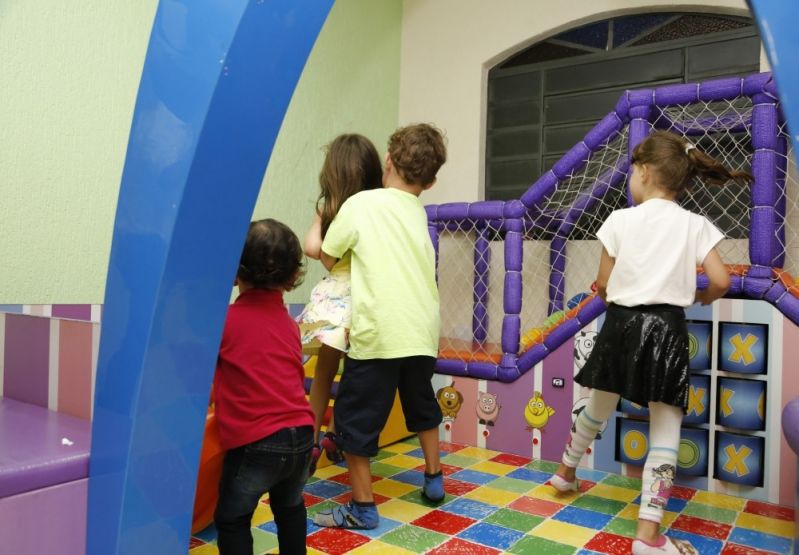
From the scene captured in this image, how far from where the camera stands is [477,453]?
2236 mm

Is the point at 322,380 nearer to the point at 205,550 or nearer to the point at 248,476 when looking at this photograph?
the point at 205,550

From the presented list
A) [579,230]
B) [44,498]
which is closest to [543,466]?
[579,230]

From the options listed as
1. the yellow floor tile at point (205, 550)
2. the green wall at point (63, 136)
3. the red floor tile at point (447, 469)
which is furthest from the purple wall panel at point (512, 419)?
the green wall at point (63, 136)

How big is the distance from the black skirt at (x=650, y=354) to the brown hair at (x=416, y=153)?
0.61 m

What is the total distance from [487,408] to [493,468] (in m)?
0.27

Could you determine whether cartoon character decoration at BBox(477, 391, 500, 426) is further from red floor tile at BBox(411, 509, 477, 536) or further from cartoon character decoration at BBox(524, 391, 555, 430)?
red floor tile at BBox(411, 509, 477, 536)

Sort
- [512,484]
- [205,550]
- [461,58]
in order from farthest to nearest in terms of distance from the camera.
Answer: [461,58] < [512,484] < [205,550]

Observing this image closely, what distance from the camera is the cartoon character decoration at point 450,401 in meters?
2.35

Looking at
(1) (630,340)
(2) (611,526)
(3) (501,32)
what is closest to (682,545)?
(2) (611,526)

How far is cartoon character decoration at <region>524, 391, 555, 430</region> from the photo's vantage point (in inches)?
85.6

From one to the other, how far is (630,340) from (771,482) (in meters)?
0.70

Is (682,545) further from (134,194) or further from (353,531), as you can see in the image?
(134,194)

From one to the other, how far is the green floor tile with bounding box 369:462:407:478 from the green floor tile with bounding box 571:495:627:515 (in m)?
0.55

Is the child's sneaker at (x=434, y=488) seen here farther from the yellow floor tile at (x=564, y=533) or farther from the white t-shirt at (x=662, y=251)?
the white t-shirt at (x=662, y=251)
